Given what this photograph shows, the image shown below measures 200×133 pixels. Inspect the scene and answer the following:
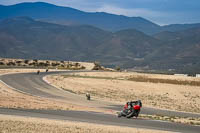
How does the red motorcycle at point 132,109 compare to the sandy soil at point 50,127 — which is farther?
the red motorcycle at point 132,109

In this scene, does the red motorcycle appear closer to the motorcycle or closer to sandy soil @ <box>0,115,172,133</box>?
the motorcycle

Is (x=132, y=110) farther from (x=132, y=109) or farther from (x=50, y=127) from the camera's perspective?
(x=50, y=127)

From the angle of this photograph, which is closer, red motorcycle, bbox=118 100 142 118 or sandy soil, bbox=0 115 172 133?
sandy soil, bbox=0 115 172 133

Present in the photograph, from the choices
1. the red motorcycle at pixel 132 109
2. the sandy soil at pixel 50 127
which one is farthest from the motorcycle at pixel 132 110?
the sandy soil at pixel 50 127

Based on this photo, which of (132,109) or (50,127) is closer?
(50,127)

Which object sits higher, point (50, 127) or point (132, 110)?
point (132, 110)

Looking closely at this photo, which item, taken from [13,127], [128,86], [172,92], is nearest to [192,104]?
[172,92]

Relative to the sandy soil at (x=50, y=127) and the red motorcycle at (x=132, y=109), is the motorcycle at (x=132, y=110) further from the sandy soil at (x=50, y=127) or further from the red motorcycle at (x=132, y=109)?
the sandy soil at (x=50, y=127)

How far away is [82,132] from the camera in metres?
17.1

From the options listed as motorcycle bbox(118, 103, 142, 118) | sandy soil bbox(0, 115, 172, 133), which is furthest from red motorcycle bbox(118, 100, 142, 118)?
sandy soil bbox(0, 115, 172, 133)

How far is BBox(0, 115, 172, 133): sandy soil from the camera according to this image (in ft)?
55.6

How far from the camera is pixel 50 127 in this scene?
17.7m

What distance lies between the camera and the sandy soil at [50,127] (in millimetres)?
16936

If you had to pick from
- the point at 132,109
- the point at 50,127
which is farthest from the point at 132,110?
the point at 50,127
